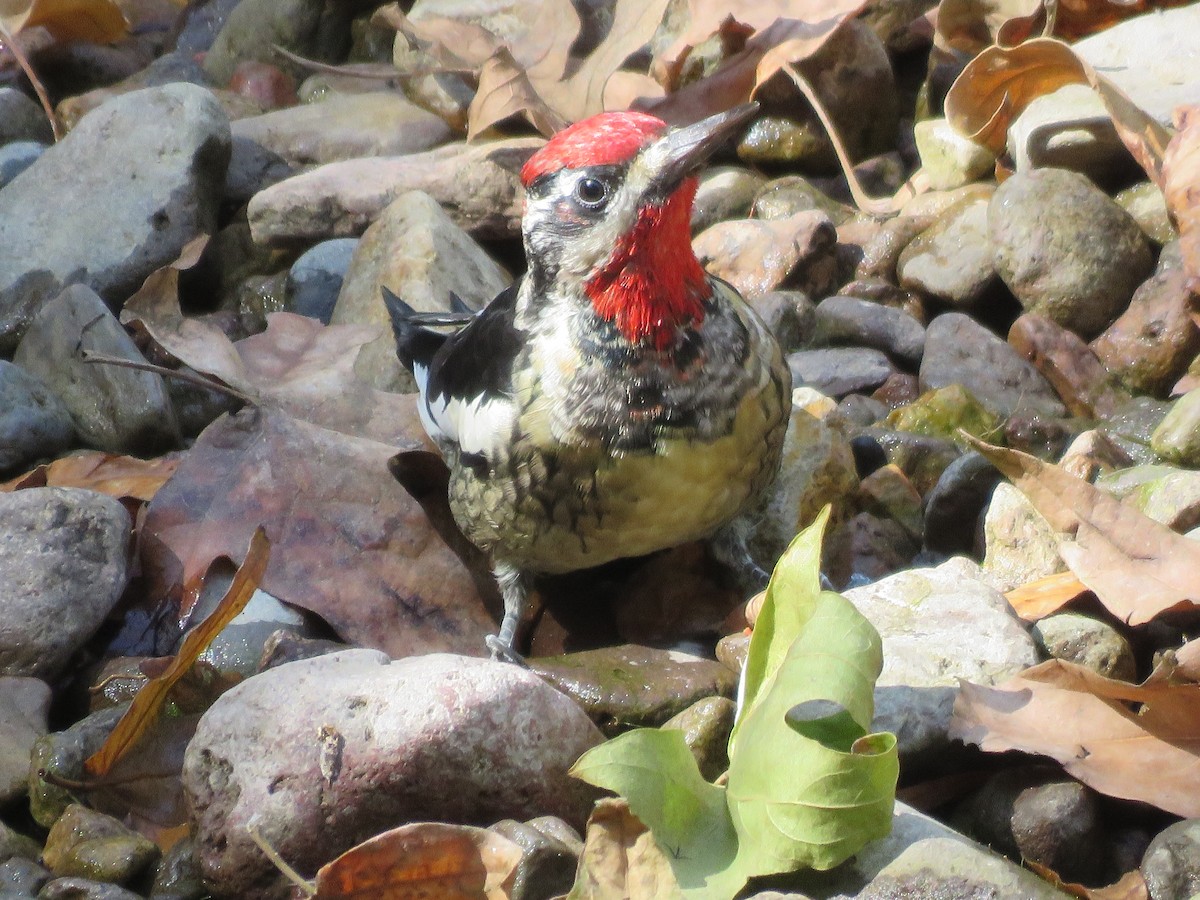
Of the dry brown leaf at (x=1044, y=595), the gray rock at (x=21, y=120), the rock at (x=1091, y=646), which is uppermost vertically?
the rock at (x=1091, y=646)

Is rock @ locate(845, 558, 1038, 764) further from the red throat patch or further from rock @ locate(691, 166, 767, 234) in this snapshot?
rock @ locate(691, 166, 767, 234)

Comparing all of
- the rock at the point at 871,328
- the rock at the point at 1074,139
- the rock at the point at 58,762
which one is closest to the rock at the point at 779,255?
the rock at the point at 871,328

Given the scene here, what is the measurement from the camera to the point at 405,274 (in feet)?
13.4

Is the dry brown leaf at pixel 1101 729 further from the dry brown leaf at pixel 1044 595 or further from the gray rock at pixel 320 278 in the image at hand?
the gray rock at pixel 320 278

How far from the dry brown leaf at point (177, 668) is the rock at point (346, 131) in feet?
9.54

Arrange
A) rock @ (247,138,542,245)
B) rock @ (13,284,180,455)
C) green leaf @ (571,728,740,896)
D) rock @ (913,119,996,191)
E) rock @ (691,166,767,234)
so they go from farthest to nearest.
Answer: rock @ (247,138,542,245)
rock @ (691,166,767,234)
rock @ (913,119,996,191)
rock @ (13,284,180,455)
green leaf @ (571,728,740,896)

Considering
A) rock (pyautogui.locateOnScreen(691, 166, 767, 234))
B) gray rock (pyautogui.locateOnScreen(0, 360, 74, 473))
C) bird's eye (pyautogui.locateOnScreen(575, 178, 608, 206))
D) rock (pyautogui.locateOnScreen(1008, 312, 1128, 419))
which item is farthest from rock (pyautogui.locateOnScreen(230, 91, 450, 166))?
bird's eye (pyautogui.locateOnScreen(575, 178, 608, 206))

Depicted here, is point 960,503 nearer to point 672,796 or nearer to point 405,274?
point 672,796

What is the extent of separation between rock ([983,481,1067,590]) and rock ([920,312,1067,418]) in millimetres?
784

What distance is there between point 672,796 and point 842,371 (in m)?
2.00

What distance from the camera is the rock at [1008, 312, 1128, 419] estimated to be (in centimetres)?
354

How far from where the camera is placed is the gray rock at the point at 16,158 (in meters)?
5.18

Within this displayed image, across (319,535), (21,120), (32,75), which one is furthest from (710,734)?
(21,120)

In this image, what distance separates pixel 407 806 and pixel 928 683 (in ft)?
2.80
